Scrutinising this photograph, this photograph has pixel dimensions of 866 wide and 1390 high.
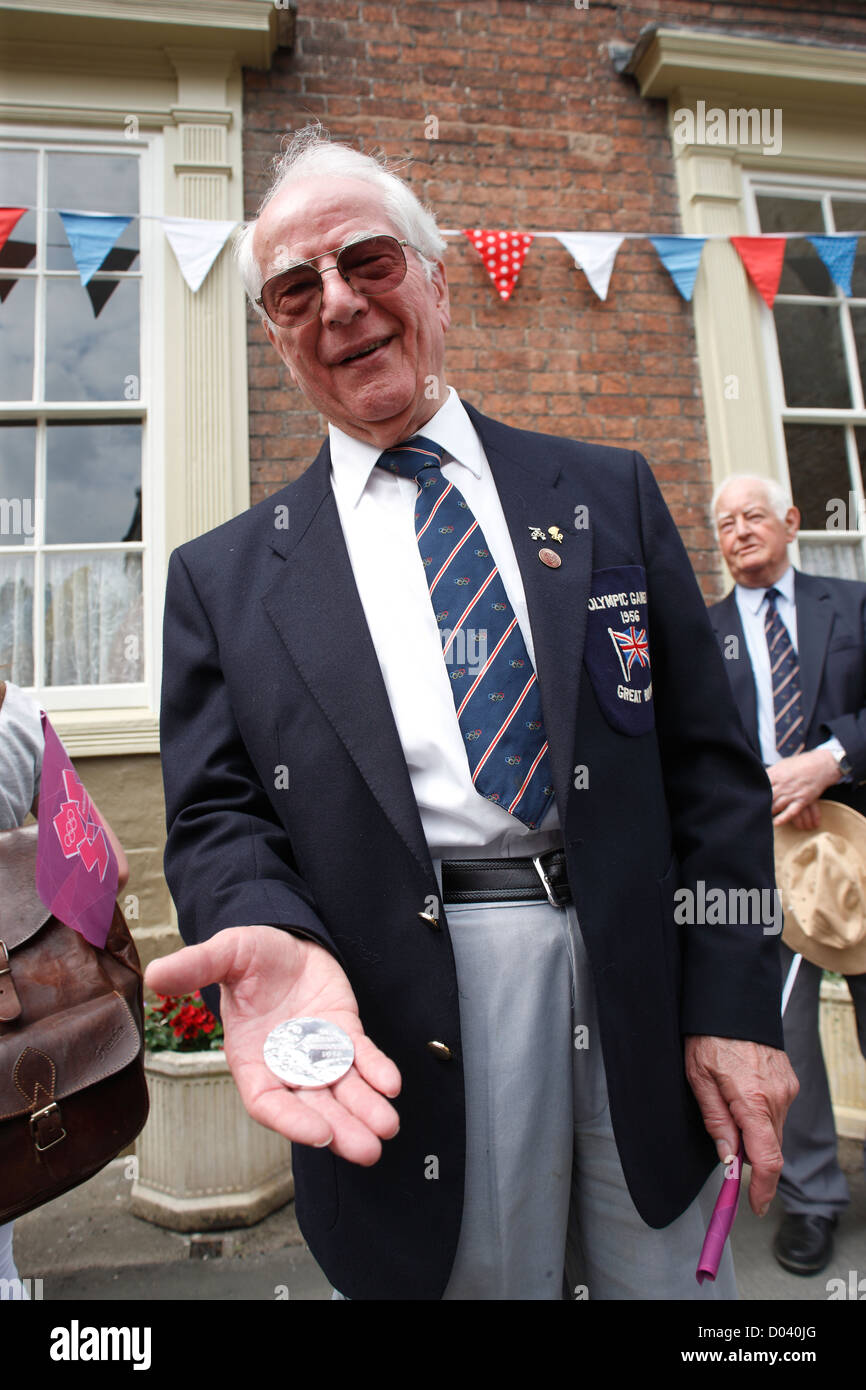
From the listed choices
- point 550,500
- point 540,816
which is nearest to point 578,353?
point 550,500

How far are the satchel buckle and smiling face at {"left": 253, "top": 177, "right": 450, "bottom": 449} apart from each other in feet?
3.92

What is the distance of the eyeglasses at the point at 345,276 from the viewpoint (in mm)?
1398

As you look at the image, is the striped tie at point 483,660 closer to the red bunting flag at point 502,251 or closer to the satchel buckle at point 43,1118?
the satchel buckle at point 43,1118

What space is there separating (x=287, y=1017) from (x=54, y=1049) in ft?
2.06

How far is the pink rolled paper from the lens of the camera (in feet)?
3.54

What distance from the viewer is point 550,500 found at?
1.41 meters

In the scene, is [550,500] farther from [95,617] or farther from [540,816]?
[95,617]

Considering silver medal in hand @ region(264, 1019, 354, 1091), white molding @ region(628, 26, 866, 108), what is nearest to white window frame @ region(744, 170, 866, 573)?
white molding @ region(628, 26, 866, 108)

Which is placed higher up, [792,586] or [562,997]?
[792,586]

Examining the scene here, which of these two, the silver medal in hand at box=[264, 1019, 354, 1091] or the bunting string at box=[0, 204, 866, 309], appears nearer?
the silver medal in hand at box=[264, 1019, 354, 1091]

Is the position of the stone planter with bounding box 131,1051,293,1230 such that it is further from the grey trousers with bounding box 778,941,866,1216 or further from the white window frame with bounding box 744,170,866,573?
the white window frame with bounding box 744,170,866,573

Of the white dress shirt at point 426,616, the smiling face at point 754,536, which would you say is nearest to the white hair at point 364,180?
the white dress shirt at point 426,616

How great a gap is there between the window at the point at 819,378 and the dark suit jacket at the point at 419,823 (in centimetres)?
336
